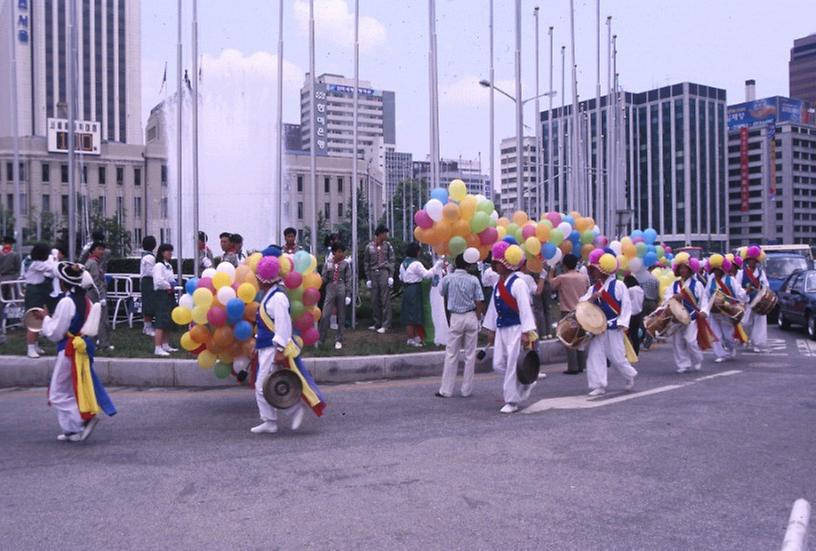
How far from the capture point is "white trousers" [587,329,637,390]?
10.5m

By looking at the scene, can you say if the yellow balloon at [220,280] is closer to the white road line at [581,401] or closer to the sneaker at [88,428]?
the sneaker at [88,428]

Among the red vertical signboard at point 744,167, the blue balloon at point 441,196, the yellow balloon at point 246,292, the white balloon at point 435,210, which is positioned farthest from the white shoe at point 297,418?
the red vertical signboard at point 744,167

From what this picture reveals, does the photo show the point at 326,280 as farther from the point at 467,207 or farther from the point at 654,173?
the point at 654,173

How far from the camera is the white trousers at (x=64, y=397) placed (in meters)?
7.79

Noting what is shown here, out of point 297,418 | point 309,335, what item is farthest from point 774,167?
point 297,418

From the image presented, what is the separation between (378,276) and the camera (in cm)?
1474

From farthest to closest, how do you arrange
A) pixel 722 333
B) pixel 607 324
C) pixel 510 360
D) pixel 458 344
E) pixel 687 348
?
pixel 722 333 < pixel 687 348 < pixel 607 324 < pixel 458 344 < pixel 510 360

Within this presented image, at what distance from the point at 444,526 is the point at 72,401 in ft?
14.2

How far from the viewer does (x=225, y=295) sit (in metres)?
8.65

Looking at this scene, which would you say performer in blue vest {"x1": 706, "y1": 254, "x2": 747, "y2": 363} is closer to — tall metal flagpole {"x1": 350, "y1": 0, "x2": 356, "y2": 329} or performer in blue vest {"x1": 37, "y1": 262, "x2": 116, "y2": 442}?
tall metal flagpole {"x1": 350, "y1": 0, "x2": 356, "y2": 329}

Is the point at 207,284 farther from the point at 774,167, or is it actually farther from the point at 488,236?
the point at 774,167

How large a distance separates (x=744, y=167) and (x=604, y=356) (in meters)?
113

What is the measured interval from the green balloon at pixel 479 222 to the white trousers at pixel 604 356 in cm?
232

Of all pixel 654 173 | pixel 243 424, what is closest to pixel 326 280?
pixel 243 424
